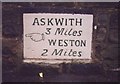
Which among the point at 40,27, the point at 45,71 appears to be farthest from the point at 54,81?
the point at 40,27

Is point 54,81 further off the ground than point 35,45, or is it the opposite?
point 35,45

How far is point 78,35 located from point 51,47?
0.88ft

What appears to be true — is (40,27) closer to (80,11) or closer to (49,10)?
(49,10)

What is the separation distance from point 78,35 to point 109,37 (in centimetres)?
28

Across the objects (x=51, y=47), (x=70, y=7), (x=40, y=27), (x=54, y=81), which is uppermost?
(x=70, y=7)

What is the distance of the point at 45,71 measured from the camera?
2.99 metres

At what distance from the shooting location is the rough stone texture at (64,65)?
2873 millimetres

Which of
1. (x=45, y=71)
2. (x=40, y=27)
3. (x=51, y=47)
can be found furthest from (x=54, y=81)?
(x=40, y=27)

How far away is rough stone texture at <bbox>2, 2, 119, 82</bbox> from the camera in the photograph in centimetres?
287

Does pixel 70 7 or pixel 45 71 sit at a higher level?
pixel 70 7

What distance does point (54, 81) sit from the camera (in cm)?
302

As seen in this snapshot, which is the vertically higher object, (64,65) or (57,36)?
(57,36)

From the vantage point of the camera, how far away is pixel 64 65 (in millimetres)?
2979

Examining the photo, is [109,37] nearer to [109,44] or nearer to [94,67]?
[109,44]
